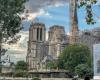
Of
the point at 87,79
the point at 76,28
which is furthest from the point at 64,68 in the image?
the point at 87,79

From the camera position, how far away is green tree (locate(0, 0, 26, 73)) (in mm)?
25359

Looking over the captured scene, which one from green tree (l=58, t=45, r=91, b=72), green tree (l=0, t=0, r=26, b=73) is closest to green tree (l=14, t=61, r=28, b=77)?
green tree (l=58, t=45, r=91, b=72)

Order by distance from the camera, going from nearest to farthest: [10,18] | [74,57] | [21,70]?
[10,18] → [74,57] → [21,70]

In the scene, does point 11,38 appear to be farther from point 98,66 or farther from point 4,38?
point 98,66

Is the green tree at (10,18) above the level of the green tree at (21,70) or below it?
above

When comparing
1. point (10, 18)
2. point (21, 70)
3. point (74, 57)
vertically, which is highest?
point (10, 18)

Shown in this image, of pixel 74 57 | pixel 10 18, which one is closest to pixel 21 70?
pixel 74 57

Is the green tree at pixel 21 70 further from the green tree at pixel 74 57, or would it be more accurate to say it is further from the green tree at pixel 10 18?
the green tree at pixel 10 18

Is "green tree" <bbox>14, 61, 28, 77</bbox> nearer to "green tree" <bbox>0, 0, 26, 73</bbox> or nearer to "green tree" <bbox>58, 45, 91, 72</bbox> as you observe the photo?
"green tree" <bbox>58, 45, 91, 72</bbox>

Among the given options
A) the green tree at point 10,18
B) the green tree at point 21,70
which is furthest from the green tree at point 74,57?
the green tree at point 10,18

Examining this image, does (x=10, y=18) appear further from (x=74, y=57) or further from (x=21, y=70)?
(x=21, y=70)

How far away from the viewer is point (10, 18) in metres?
25.6

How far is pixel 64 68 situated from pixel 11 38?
117 m

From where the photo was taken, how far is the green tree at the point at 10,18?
2536 centimetres
